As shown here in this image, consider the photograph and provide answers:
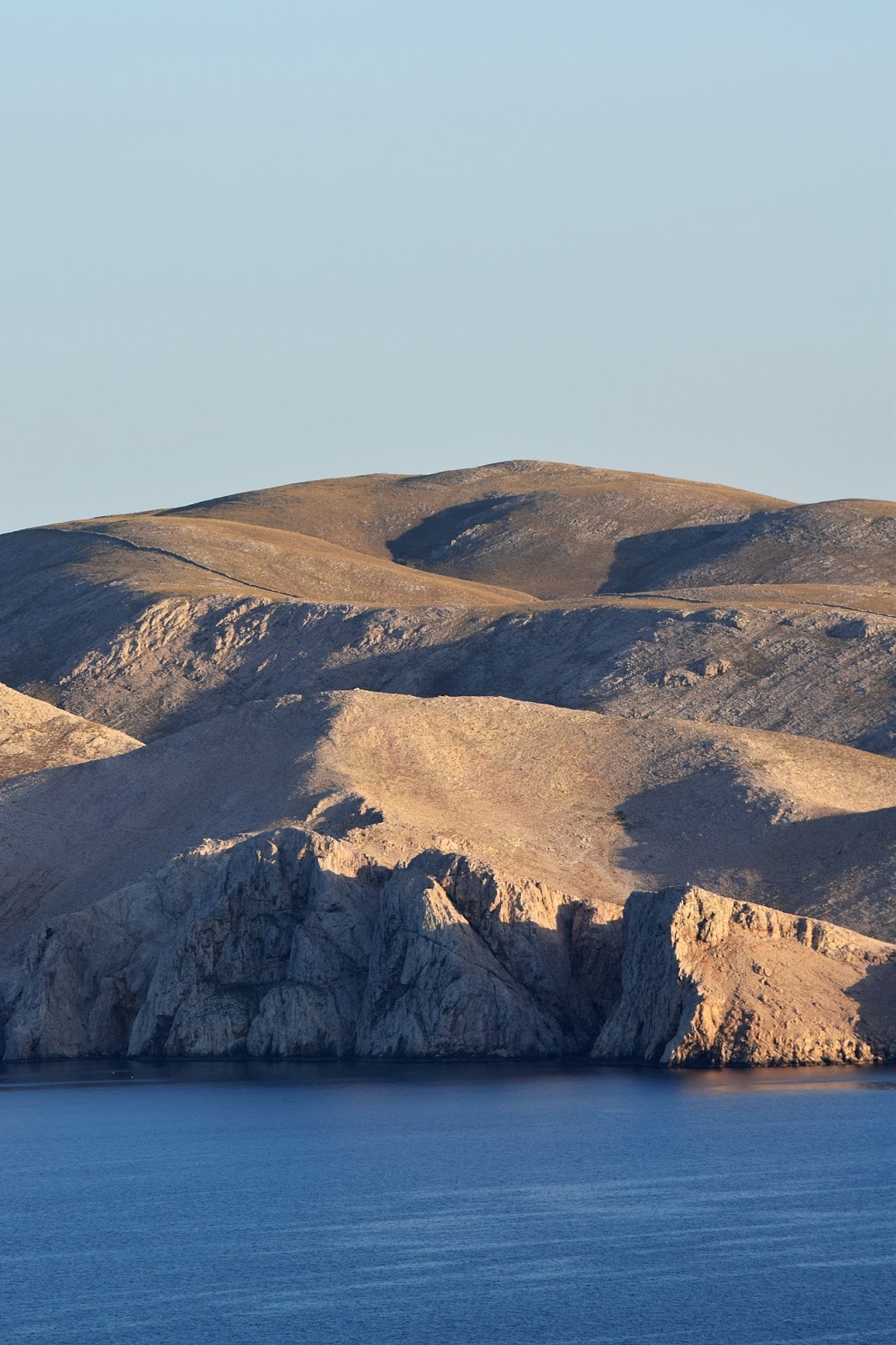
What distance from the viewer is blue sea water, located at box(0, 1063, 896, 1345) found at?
141ft

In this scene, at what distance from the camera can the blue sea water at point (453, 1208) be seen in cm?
4294

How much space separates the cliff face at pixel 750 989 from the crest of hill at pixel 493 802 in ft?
30.9

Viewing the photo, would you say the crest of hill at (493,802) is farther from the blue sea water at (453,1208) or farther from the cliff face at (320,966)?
the blue sea water at (453,1208)

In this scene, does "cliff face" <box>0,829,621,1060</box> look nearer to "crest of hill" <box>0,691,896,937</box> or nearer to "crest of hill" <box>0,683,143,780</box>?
"crest of hill" <box>0,691,896,937</box>

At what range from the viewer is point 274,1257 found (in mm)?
49031

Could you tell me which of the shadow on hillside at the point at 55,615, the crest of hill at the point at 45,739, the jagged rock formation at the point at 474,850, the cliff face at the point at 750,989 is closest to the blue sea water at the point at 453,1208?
the cliff face at the point at 750,989

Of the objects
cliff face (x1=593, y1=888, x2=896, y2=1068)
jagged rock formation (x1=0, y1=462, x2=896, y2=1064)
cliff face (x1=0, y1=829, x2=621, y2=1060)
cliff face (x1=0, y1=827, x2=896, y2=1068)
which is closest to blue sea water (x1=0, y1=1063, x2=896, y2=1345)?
cliff face (x1=593, y1=888, x2=896, y2=1068)

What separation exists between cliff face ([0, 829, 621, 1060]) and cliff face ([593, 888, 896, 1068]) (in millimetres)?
4912

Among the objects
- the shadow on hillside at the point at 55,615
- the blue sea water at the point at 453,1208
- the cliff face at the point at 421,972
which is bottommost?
the blue sea water at the point at 453,1208

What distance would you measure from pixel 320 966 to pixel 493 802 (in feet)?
63.7

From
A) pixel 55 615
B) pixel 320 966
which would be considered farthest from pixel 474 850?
pixel 55 615

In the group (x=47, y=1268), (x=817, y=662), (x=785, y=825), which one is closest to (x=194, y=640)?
(x=817, y=662)

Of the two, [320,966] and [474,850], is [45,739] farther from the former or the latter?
[320,966]

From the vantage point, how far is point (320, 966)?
84562 mm
